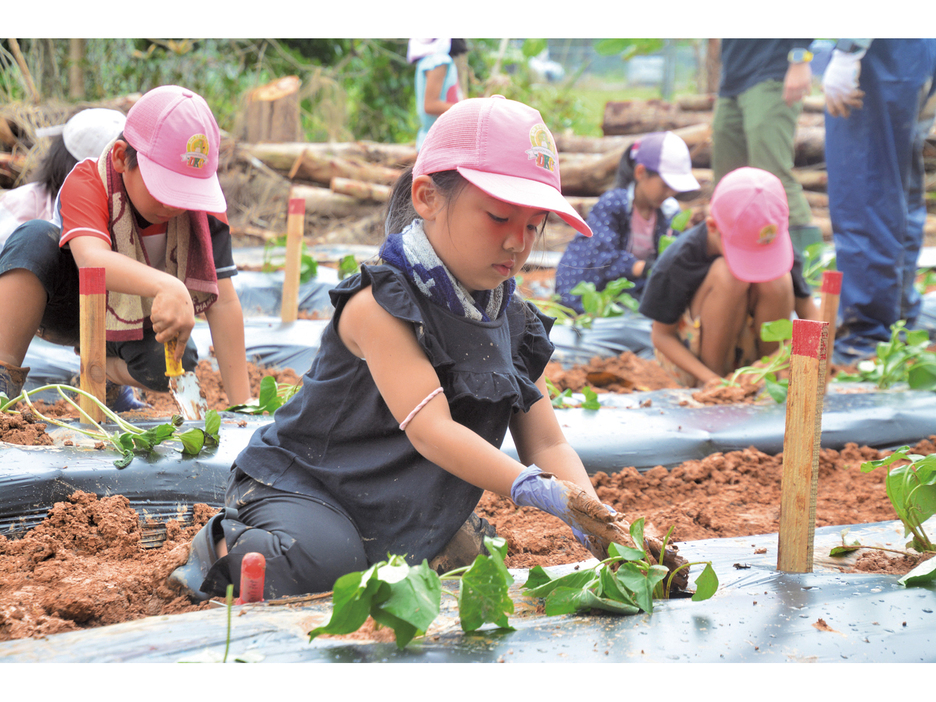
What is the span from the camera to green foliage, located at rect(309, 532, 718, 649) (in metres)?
0.92

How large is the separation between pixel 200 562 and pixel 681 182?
2.87 meters

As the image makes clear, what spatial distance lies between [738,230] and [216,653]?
2180 millimetres

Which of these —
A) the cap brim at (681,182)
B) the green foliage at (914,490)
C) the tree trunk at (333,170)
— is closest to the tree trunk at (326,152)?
the tree trunk at (333,170)

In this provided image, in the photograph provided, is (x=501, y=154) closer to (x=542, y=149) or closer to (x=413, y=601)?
(x=542, y=149)

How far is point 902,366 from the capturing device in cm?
256

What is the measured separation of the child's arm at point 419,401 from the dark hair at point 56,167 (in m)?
1.52

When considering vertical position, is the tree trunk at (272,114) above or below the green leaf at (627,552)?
above

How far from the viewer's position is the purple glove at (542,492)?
110 cm

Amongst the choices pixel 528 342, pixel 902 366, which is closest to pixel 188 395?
pixel 528 342

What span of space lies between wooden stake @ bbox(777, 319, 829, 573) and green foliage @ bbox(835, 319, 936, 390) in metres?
1.41

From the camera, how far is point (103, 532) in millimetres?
1498

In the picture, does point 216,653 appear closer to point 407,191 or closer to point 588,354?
point 407,191

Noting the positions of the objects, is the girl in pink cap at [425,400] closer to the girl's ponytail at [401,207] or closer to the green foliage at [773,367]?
the girl's ponytail at [401,207]

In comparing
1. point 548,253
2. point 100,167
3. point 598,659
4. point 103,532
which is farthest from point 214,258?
point 548,253
